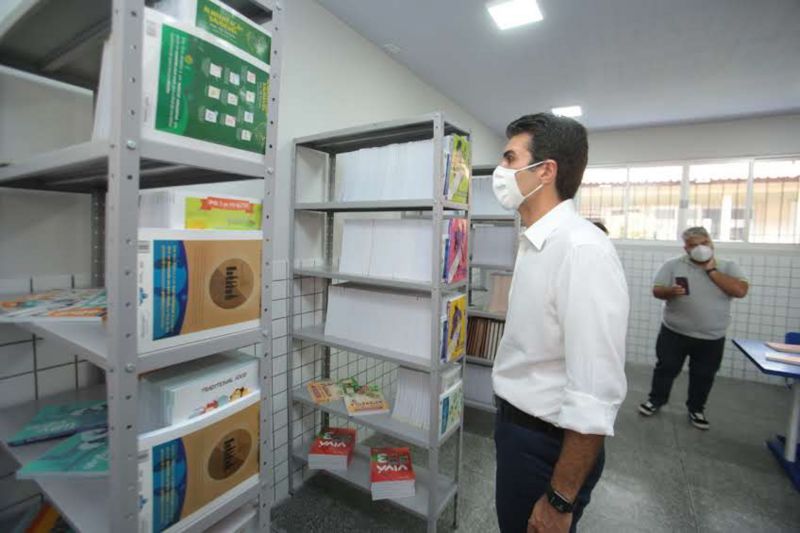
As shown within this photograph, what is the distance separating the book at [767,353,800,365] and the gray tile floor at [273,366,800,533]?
79cm

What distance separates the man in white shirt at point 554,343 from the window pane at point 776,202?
4639mm

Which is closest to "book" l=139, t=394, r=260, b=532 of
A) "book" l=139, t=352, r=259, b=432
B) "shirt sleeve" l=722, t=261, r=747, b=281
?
"book" l=139, t=352, r=259, b=432

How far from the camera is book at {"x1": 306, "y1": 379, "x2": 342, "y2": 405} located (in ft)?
6.95

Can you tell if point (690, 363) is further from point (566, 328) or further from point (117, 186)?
point (117, 186)

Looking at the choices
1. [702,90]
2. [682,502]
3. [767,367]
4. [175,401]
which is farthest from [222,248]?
[702,90]

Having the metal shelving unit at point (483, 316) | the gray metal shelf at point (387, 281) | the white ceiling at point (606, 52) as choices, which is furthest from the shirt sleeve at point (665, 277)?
the gray metal shelf at point (387, 281)

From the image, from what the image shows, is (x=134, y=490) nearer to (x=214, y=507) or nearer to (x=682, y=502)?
(x=214, y=507)

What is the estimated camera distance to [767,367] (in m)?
2.23

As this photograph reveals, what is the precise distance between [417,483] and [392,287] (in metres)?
1.05

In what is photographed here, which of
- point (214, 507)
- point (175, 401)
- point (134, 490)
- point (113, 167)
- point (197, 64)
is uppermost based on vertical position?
point (197, 64)

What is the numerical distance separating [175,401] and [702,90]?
4.40 meters

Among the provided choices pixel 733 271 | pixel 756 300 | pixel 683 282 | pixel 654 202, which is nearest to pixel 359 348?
pixel 683 282

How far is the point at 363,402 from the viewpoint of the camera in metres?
2.05

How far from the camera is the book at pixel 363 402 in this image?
2.00 m
